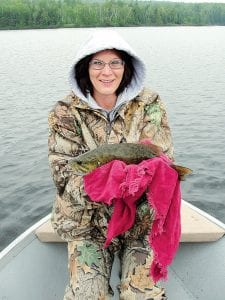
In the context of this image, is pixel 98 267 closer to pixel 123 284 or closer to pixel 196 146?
pixel 123 284

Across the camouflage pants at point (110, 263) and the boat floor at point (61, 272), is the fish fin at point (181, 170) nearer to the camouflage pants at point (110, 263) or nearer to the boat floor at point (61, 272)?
the camouflage pants at point (110, 263)

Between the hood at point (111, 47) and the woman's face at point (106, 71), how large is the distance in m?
0.11

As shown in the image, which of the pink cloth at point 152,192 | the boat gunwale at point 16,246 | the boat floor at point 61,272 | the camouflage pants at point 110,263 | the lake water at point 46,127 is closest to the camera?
the pink cloth at point 152,192

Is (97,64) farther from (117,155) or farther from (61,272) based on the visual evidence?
(61,272)

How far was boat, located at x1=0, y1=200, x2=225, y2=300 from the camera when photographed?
14.1 ft

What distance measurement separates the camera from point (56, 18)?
284 feet

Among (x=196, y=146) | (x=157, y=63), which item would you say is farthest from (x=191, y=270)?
(x=157, y=63)

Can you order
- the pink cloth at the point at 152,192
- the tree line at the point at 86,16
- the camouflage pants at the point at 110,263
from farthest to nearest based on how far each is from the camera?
the tree line at the point at 86,16 < the camouflage pants at the point at 110,263 < the pink cloth at the point at 152,192

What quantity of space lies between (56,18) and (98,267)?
87.3 meters

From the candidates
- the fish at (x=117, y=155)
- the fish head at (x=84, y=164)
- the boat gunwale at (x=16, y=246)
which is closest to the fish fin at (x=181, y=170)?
the fish at (x=117, y=155)

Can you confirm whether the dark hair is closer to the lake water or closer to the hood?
the hood

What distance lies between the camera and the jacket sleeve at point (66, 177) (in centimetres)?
375

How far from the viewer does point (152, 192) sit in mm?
3205

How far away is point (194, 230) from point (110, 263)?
40.0 inches
